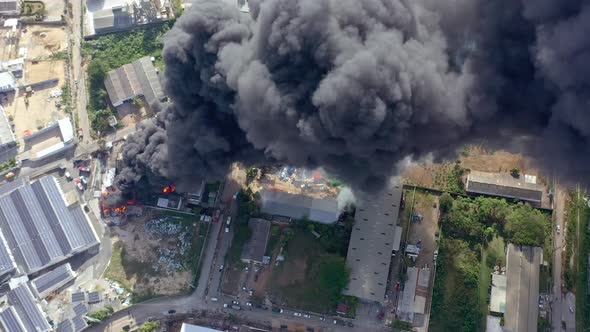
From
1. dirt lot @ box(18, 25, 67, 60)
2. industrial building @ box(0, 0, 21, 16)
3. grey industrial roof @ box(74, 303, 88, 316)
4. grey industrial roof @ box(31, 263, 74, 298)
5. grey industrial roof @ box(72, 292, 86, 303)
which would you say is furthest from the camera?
industrial building @ box(0, 0, 21, 16)

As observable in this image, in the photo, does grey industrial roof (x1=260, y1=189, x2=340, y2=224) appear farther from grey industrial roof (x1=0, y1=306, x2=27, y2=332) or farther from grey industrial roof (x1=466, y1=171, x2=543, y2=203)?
grey industrial roof (x1=0, y1=306, x2=27, y2=332)

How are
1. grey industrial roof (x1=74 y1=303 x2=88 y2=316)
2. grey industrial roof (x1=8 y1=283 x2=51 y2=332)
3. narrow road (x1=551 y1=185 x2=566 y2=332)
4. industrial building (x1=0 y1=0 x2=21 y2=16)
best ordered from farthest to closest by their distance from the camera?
industrial building (x1=0 y1=0 x2=21 y2=16) → grey industrial roof (x1=74 y1=303 x2=88 y2=316) → grey industrial roof (x1=8 y1=283 x2=51 y2=332) → narrow road (x1=551 y1=185 x2=566 y2=332)

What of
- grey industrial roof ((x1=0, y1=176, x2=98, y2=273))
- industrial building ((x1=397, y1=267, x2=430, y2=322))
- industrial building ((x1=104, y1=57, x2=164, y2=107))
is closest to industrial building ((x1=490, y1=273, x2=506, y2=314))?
industrial building ((x1=397, y1=267, x2=430, y2=322))

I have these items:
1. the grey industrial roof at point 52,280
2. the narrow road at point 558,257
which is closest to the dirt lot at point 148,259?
the grey industrial roof at point 52,280

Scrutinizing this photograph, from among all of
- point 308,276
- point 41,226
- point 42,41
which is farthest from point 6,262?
point 308,276

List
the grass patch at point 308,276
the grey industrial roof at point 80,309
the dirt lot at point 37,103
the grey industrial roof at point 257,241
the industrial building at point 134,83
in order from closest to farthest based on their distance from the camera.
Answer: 1. the grass patch at point 308,276
2. the grey industrial roof at point 80,309
3. the grey industrial roof at point 257,241
4. the industrial building at point 134,83
5. the dirt lot at point 37,103

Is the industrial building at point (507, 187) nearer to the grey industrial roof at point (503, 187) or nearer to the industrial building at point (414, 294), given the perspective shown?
the grey industrial roof at point (503, 187)

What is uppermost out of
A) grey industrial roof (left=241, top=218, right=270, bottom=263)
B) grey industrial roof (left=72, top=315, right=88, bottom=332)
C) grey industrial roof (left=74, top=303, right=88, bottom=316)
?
grey industrial roof (left=241, top=218, right=270, bottom=263)
